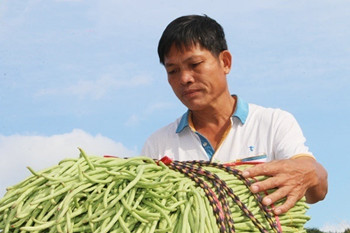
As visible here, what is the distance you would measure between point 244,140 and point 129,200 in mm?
1619

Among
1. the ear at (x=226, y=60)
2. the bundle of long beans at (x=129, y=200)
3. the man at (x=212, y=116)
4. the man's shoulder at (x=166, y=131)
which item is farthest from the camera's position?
the man's shoulder at (x=166, y=131)

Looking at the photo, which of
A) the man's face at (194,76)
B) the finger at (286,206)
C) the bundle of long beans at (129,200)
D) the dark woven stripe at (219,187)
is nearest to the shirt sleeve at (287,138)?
the man's face at (194,76)

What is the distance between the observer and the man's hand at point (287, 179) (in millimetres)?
2512

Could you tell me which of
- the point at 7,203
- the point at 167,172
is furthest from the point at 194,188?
the point at 7,203

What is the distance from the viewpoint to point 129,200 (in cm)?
211

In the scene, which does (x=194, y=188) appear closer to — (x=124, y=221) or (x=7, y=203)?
(x=124, y=221)

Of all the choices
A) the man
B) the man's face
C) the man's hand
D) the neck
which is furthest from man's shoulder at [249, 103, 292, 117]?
the man's hand

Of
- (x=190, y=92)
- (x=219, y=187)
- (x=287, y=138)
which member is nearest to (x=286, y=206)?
(x=219, y=187)

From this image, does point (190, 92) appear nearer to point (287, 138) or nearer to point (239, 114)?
point (239, 114)

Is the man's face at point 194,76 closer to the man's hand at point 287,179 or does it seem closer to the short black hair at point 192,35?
the short black hair at point 192,35

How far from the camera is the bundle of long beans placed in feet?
6.88

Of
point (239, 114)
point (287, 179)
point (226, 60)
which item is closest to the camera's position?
point (287, 179)

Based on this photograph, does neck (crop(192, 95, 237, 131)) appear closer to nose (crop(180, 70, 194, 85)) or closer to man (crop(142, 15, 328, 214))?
man (crop(142, 15, 328, 214))

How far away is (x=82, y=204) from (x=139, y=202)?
8.5 inches
